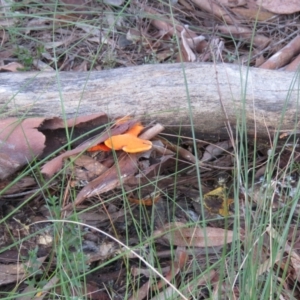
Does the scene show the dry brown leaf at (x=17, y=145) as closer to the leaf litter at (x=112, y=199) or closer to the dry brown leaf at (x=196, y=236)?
the leaf litter at (x=112, y=199)

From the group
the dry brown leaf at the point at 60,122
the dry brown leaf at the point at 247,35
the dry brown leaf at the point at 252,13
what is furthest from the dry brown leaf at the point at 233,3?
the dry brown leaf at the point at 60,122

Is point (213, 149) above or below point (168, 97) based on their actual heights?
below

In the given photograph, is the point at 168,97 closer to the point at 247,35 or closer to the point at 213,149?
the point at 213,149

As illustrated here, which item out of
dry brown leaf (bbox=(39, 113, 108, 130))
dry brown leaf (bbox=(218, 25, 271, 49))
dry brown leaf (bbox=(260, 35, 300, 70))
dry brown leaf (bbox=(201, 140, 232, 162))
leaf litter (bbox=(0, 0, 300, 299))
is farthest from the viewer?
dry brown leaf (bbox=(218, 25, 271, 49))

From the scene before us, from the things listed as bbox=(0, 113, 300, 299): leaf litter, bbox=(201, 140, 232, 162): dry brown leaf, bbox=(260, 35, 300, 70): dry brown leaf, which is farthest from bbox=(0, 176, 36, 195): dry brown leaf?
bbox=(260, 35, 300, 70): dry brown leaf

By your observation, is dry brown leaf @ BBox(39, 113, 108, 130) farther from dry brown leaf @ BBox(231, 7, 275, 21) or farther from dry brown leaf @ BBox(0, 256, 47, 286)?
dry brown leaf @ BBox(231, 7, 275, 21)

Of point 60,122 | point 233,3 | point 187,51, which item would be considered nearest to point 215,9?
point 233,3
